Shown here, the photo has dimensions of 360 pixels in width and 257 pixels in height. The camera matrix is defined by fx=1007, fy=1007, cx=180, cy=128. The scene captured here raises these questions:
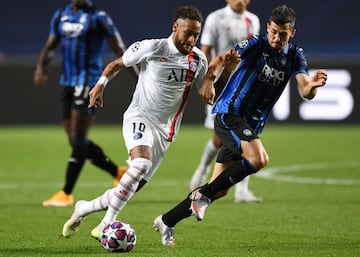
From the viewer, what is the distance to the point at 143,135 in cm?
779

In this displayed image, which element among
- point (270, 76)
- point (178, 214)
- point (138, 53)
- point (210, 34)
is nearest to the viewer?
point (178, 214)

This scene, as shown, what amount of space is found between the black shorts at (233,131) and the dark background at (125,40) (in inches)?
460

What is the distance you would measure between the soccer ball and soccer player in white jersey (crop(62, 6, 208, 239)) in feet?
1.30

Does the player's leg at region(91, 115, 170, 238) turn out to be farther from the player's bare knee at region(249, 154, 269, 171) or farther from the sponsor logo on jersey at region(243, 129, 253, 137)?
the player's bare knee at region(249, 154, 269, 171)

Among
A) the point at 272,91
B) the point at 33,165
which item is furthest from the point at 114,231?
the point at 33,165

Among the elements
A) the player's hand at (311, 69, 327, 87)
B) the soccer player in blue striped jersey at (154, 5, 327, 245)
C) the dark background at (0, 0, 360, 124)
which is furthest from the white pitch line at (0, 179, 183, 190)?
the dark background at (0, 0, 360, 124)

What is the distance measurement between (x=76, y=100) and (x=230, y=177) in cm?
340

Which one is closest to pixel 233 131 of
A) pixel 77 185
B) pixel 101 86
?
pixel 101 86

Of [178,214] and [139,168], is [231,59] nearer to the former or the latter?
[139,168]

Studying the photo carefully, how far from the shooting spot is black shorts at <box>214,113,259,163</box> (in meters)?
7.87

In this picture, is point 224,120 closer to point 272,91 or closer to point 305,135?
point 272,91

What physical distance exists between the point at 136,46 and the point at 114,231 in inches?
60.6

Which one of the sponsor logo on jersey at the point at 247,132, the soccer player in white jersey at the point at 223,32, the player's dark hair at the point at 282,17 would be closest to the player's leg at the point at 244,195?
the soccer player in white jersey at the point at 223,32

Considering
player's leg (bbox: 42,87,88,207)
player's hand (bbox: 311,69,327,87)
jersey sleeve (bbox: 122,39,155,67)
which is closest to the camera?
player's hand (bbox: 311,69,327,87)
